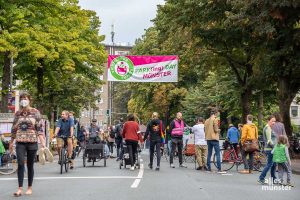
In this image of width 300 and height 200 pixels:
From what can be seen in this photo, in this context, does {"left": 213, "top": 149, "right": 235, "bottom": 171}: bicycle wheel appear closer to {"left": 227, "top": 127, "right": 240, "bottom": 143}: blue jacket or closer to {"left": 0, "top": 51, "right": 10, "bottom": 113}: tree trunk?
{"left": 227, "top": 127, "right": 240, "bottom": 143}: blue jacket

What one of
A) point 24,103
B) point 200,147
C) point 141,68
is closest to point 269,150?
point 200,147

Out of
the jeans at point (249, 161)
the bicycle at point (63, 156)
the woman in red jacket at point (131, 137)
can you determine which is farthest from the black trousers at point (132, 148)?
the jeans at point (249, 161)

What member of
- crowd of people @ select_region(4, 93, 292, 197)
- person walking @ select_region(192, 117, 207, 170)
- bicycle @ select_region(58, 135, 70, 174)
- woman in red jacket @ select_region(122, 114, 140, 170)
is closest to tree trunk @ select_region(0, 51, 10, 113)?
crowd of people @ select_region(4, 93, 292, 197)

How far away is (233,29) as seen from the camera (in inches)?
1123

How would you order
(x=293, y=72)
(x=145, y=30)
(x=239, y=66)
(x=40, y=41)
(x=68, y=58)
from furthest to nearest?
(x=145, y=30)
(x=239, y=66)
(x=68, y=58)
(x=40, y=41)
(x=293, y=72)

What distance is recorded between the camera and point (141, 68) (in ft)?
97.0

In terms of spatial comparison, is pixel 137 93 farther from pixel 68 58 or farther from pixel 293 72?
pixel 293 72

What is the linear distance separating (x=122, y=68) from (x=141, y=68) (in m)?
0.91

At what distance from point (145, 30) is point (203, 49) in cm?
3230

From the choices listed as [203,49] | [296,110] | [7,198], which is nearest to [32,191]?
[7,198]

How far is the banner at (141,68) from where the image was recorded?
29.5m

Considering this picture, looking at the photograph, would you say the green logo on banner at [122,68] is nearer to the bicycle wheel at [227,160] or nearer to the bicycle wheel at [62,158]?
the bicycle wheel at [227,160]

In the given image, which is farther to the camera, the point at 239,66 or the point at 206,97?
the point at 206,97

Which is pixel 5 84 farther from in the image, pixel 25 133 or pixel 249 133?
pixel 25 133
